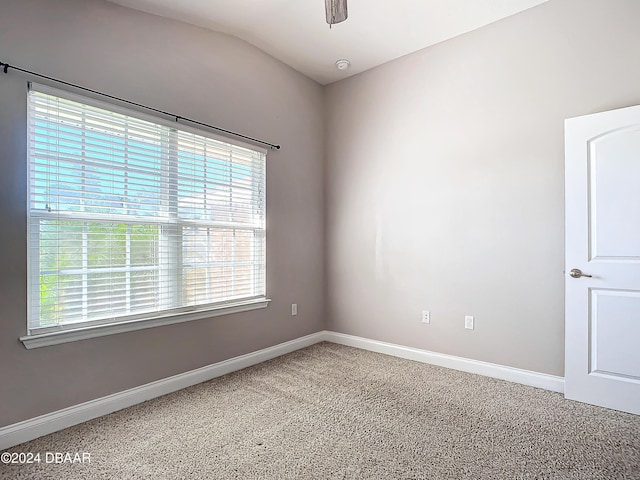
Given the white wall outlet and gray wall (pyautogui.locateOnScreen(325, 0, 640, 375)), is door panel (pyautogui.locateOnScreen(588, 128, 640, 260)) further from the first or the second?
the white wall outlet

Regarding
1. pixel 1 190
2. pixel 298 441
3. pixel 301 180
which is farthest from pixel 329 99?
pixel 298 441

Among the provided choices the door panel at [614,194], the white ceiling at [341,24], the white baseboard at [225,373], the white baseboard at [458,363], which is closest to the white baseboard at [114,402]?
the white baseboard at [225,373]

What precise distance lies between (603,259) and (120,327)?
3.33 meters

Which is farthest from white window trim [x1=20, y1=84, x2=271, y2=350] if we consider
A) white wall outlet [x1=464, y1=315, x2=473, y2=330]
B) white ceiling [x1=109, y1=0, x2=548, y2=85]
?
white wall outlet [x1=464, y1=315, x2=473, y2=330]

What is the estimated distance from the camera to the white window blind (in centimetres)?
211

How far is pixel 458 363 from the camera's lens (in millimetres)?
3139

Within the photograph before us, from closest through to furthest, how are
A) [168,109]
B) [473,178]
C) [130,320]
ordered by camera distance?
1. [130,320]
2. [168,109]
3. [473,178]

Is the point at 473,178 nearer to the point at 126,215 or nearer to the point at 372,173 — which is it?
the point at 372,173

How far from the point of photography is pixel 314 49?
3.37m

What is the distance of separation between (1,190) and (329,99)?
3.19 metres

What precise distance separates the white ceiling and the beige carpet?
2.82 m

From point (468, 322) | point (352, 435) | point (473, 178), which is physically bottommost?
point (352, 435)

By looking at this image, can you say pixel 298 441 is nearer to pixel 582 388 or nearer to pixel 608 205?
pixel 582 388

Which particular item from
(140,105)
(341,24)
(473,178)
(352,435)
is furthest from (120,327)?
(473,178)
